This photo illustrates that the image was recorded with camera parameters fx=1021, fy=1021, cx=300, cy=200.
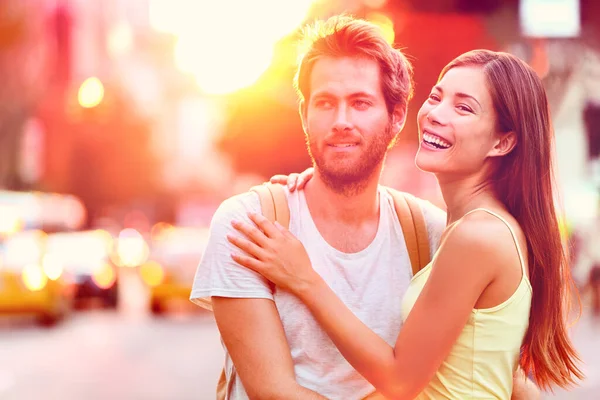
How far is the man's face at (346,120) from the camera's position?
3.80 metres

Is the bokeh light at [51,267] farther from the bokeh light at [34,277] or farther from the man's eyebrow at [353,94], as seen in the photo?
the man's eyebrow at [353,94]

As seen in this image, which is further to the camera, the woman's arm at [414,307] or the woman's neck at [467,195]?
the woman's neck at [467,195]

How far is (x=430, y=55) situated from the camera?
39.7 ft

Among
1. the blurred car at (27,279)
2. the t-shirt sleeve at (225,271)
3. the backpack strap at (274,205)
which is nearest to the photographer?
the t-shirt sleeve at (225,271)

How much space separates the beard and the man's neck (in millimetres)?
19

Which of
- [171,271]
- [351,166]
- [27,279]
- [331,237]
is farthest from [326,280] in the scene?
[171,271]

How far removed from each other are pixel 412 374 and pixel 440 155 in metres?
0.80

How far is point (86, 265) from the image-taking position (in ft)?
64.1

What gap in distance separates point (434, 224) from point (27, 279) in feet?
41.2

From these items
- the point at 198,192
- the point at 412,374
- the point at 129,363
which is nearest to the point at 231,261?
the point at 412,374

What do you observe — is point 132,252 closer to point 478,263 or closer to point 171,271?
point 171,271

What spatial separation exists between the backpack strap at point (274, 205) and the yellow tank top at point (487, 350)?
2.41ft

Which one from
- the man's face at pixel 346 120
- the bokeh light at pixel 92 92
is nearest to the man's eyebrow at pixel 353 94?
the man's face at pixel 346 120

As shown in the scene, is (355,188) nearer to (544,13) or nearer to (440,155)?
(440,155)
